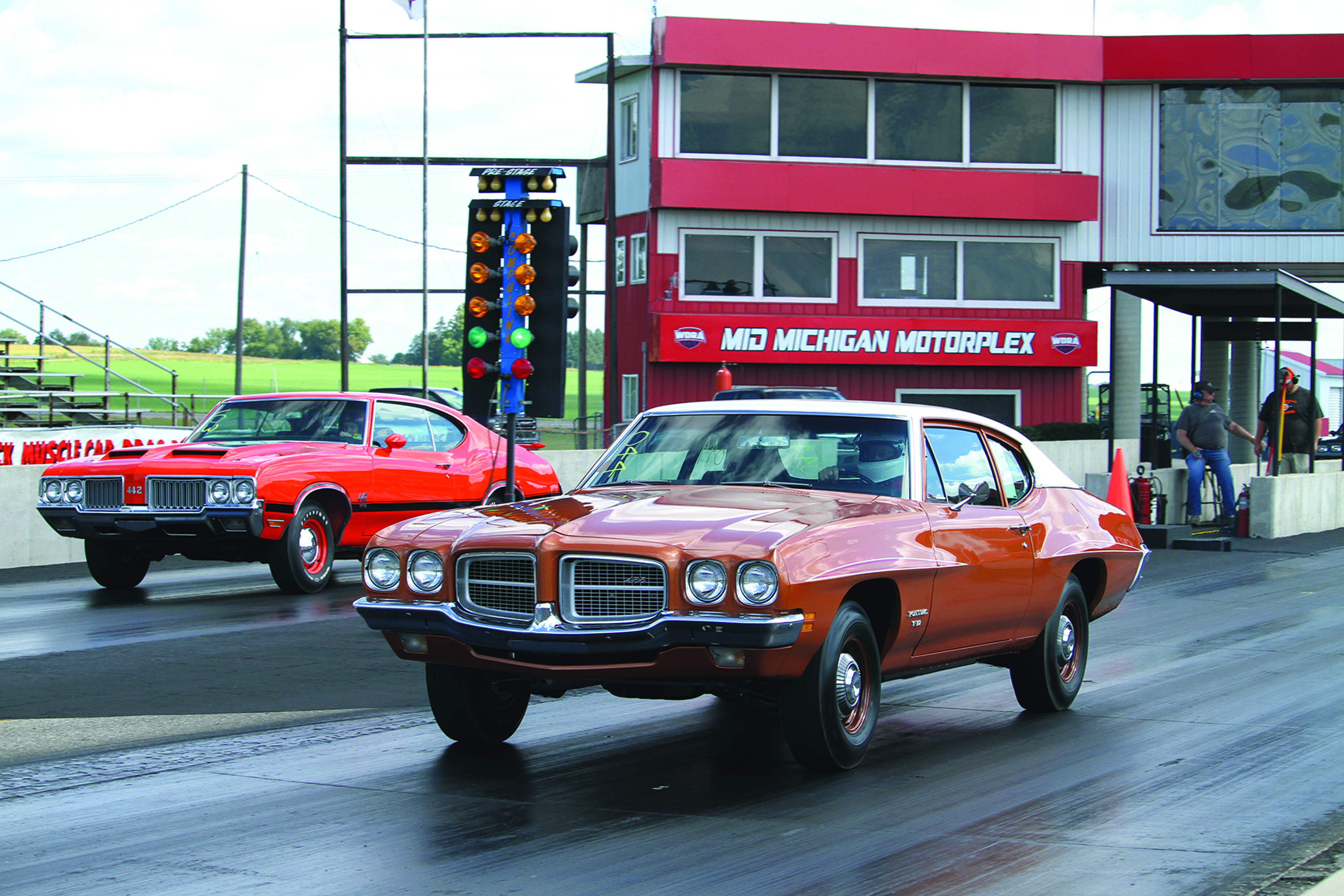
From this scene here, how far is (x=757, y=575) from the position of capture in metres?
5.46

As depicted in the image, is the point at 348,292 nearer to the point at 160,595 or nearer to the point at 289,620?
the point at 160,595

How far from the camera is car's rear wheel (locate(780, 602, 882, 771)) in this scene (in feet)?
18.8

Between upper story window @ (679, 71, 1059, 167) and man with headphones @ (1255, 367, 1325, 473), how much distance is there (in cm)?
1296

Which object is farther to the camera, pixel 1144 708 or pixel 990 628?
pixel 1144 708

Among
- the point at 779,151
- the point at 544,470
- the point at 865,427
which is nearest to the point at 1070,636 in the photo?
the point at 865,427

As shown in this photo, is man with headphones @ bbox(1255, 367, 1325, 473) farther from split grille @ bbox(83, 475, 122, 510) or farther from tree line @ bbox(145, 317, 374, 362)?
tree line @ bbox(145, 317, 374, 362)

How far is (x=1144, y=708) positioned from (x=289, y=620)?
6.35 meters

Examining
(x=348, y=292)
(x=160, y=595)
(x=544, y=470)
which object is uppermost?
(x=348, y=292)

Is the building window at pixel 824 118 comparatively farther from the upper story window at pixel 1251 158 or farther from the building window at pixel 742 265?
the upper story window at pixel 1251 158

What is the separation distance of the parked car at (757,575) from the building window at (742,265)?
2409 centimetres

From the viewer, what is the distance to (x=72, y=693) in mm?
8047

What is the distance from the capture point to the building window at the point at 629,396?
108ft

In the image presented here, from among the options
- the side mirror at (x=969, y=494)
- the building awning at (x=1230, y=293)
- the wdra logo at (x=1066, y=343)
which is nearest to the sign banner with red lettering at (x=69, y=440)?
the building awning at (x=1230, y=293)

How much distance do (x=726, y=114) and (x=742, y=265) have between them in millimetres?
3172
